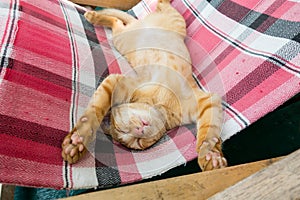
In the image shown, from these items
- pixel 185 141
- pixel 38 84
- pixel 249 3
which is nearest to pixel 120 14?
pixel 249 3

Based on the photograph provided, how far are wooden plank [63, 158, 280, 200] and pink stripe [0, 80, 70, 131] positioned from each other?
0.44m

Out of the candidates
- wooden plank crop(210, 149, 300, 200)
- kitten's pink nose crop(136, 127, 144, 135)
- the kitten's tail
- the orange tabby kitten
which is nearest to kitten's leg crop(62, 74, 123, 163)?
the orange tabby kitten

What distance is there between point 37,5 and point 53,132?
66 centimetres

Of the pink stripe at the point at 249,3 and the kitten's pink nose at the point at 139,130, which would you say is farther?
the pink stripe at the point at 249,3

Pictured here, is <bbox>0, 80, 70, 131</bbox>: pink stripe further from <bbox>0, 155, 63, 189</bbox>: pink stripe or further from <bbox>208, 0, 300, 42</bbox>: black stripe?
<bbox>208, 0, 300, 42</bbox>: black stripe

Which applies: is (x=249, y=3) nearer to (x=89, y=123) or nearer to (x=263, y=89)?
(x=263, y=89)

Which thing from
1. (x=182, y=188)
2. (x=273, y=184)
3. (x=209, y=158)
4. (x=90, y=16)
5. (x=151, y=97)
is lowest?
(x=90, y=16)

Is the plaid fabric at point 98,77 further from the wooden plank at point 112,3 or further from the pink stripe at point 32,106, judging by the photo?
the wooden plank at point 112,3

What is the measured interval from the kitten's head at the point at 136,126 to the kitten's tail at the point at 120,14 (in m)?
0.66

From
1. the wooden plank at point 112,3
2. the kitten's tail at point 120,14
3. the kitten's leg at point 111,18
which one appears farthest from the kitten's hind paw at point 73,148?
the wooden plank at point 112,3

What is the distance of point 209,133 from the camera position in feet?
3.20

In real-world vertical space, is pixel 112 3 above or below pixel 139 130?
below

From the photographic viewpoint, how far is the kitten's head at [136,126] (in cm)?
102

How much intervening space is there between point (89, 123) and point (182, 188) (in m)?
0.45
